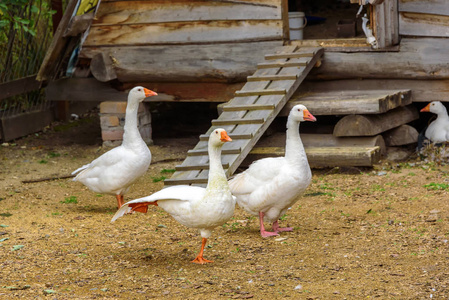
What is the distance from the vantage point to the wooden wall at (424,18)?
28.2 feet

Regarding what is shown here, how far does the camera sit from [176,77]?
1021 cm

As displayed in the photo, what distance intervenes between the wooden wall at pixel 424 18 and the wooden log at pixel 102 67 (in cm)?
450

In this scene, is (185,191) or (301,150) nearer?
(185,191)

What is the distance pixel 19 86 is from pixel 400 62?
639cm

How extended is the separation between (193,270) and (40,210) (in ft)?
8.90

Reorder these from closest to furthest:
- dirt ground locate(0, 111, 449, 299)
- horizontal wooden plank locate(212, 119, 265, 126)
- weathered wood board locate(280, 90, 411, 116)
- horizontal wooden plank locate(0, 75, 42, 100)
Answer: dirt ground locate(0, 111, 449, 299), horizontal wooden plank locate(212, 119, 265, 126), weathered wood board locate(280, 90, 411, 116), horizontal wooden plank locate(0, 75, 42, 100)

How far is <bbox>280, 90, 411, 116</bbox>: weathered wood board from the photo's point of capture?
8352mm

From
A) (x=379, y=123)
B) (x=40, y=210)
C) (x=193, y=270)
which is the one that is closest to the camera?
(x=193, y=270)

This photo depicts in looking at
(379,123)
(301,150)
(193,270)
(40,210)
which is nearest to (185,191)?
(193,270)

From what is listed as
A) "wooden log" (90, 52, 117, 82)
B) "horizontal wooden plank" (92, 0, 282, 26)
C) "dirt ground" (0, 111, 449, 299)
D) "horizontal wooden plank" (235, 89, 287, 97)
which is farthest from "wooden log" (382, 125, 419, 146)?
"wooden log" (90, 52, 117, 82)

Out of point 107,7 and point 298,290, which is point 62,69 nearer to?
point 107,7

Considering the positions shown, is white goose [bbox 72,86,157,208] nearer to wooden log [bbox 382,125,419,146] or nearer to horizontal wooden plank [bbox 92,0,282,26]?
horizontal wooden plank [bbox 92,0,282,26]

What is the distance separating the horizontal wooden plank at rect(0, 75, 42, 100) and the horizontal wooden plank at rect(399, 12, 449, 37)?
6200mm

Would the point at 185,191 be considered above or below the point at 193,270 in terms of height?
above
